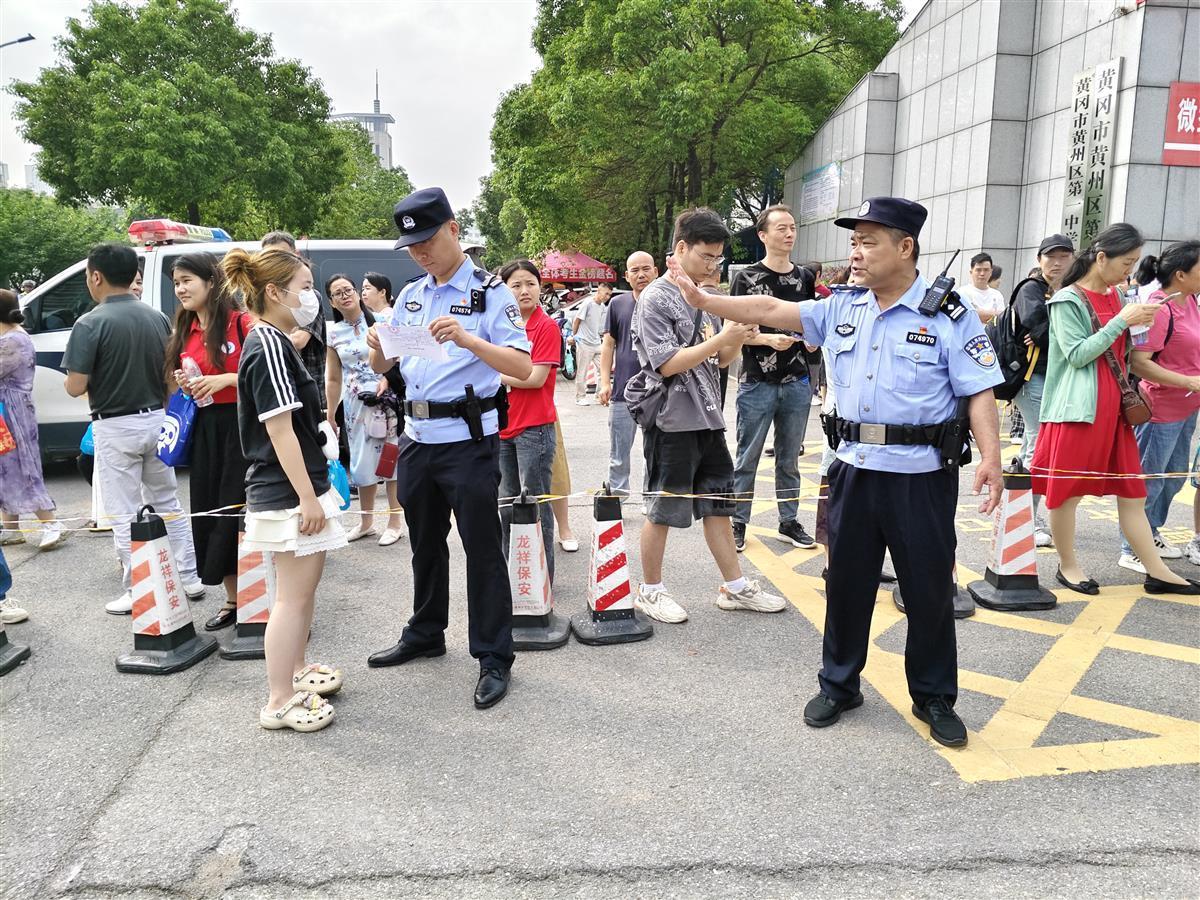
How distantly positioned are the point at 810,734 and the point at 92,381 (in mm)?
3997

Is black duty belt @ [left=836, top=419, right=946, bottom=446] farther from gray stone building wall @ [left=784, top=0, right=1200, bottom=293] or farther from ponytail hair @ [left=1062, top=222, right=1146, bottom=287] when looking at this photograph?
gray stone building wall @ [left=784, top=0, right=1200, bottom=293]

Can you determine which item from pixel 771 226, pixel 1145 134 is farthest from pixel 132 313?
pixel 1145 134

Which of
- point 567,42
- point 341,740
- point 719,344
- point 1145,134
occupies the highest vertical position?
point 567,42

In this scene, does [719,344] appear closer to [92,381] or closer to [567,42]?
[92,381]

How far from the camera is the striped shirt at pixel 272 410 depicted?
3.15 meters

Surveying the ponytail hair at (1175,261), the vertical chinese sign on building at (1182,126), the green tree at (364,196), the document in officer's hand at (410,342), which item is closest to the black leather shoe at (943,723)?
the document in officer's hand at (410,342)

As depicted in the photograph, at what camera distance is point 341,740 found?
3.36 metres

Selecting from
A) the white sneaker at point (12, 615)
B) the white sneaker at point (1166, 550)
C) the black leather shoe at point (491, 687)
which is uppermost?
the white sneaker at point (1166, 550)

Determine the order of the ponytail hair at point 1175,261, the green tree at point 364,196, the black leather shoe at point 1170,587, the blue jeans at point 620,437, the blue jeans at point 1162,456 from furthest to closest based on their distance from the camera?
the green tree at point 364,196 → the blue jeans at point 620,437 → the blue jeans at point 1162,456 → the black leather shoe at point 1170,587 → the ponytail hair at point 1175,261

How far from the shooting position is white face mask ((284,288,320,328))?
3.40m

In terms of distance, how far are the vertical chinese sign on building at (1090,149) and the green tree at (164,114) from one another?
778 inches

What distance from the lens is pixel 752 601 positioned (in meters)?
4.66

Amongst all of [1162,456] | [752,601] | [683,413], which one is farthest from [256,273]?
[1162,456]

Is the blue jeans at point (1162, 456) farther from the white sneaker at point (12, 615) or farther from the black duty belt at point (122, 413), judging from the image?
the white sneaker at point (12, 615)
